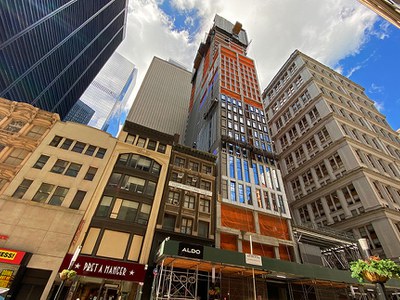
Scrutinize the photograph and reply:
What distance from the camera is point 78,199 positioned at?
2277cm

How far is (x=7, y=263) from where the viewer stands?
17.5m

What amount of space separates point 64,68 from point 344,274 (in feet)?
389

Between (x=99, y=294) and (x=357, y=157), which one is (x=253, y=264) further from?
(x=357, y=157)

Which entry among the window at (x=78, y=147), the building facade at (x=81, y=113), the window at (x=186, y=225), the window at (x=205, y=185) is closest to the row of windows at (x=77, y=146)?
the window at (x=78, y=147)

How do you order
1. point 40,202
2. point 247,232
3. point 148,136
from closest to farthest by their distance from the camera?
point 40,202 → point 247,232 → point 148,136

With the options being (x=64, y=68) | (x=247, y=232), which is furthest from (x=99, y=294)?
(x=64, y=68)

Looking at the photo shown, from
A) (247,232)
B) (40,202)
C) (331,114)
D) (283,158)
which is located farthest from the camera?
(283,158)

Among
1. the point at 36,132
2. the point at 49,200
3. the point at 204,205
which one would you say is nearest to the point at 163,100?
the point at 36,132

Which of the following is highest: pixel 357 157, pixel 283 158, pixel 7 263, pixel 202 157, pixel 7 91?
pixel 7 91

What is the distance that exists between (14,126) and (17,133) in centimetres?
179

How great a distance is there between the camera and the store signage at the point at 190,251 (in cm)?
1699

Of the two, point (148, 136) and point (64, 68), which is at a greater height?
point (64, 68)

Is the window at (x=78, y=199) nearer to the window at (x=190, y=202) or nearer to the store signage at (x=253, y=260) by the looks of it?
the window at (x=190, y=202)

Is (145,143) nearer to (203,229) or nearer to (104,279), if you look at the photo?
(203,229)
